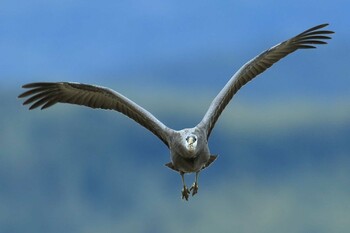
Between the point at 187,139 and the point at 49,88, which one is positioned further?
the point at 49,88

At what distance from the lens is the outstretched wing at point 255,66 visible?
15.6 meters

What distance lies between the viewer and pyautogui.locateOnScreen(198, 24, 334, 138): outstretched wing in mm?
15648

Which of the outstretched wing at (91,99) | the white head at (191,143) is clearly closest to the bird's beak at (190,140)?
the white head at (191,143)

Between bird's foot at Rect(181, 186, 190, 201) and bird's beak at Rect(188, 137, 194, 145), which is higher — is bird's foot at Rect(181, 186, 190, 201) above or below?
below

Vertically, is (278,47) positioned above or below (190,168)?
above

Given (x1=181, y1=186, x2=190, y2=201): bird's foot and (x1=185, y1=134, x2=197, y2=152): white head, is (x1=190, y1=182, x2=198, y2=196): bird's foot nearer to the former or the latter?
(x1=181, y1=186, x2=190, y2=201): bird's foot

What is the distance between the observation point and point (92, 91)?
52.0 feet

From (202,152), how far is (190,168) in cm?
39

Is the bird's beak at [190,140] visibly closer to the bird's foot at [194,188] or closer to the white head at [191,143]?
the white head at [191,143]

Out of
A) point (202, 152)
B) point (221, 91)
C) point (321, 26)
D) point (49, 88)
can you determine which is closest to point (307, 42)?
point (321, 26)

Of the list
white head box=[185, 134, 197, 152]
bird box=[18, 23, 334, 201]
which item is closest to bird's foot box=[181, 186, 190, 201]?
bird box=[18, 23, 334, 201]

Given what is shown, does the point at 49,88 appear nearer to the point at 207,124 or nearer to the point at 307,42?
the point at 207,124

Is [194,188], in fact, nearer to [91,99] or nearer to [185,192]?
[185,192]

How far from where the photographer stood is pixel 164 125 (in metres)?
15.5
